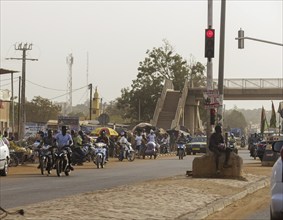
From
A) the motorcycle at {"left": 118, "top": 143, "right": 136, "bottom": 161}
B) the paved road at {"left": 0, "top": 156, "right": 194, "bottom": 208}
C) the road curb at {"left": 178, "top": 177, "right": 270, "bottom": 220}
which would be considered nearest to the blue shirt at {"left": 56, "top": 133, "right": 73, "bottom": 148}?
the paved road at {"left": 0, "top": 156, "right": 194, "bottom": 208}

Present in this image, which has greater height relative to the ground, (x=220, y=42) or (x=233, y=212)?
(x=220, y=42)

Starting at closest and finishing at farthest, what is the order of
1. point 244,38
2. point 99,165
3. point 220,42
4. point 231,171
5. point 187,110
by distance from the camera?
point 231,171
point 220,42
point 99,165
point 244,38
point 187,110

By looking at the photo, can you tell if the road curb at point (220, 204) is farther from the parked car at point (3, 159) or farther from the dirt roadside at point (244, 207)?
the parked car at point (3, 159)

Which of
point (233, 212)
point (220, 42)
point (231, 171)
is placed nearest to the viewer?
point (233, 212)

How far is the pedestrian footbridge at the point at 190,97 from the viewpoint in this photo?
78.9 metres

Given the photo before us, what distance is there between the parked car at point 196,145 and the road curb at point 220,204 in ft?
107

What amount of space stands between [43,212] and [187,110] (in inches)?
2864

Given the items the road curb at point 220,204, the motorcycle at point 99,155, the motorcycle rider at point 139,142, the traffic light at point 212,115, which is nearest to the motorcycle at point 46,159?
the motorcycle at point 99,155

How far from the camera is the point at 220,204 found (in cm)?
1551

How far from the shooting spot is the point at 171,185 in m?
19.0

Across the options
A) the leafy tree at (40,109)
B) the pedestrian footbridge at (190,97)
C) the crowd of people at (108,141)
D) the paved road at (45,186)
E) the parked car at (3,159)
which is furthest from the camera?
the leafy tree at (40,109)

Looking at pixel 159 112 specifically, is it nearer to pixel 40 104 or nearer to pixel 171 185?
pixel 40 104

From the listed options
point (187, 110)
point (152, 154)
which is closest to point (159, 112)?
point (187, 110)

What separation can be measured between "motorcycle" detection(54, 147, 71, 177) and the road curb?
771cm
